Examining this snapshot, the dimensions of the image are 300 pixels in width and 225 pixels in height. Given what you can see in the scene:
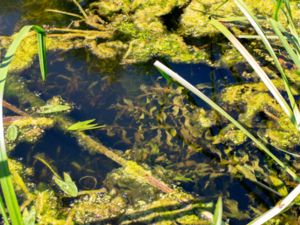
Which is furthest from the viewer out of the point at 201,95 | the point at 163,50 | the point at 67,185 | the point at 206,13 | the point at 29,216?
the point at 206,13

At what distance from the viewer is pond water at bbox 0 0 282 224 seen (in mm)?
1429

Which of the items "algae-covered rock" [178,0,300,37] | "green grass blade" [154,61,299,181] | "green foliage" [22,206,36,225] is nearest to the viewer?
"green grass blade" [154,61,299,181]

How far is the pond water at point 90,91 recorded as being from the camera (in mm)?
1429

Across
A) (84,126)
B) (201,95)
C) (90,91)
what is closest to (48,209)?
(84,126)

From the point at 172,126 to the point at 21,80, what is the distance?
25.4 inches

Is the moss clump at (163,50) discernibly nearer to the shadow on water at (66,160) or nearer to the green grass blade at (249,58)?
the shadow on water at (66,160)

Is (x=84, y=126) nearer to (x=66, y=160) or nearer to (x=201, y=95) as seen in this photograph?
(x=66, y=160)

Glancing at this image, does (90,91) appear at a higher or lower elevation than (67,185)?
higher

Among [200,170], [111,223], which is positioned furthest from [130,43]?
[111,223]

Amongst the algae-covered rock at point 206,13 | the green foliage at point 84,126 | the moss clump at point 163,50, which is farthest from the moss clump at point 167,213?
the algae-covered rock at point 206,13

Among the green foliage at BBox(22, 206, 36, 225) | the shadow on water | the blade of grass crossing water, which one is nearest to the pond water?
the shadow on water

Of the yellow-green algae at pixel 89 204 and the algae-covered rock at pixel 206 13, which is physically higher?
the algae-covered rock at pixel 206 13

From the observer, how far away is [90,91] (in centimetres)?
172

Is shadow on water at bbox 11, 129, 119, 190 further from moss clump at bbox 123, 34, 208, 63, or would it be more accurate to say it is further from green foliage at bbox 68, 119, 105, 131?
moss clump at bbox 123, 34, 208, 63
